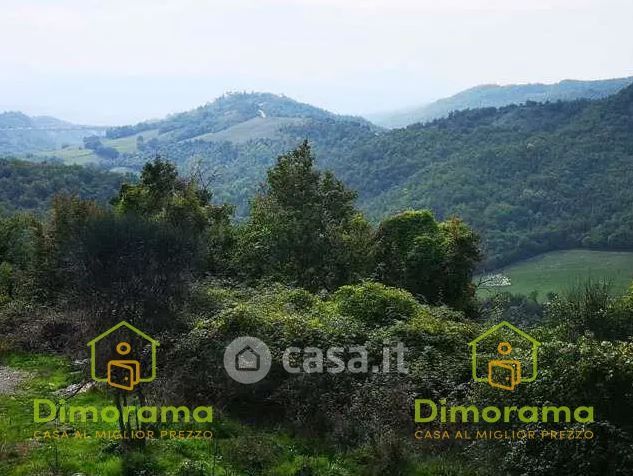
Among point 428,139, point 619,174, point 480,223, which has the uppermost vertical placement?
point 428,139

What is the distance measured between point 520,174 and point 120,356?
3300 inches

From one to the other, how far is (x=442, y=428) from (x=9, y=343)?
10477mm

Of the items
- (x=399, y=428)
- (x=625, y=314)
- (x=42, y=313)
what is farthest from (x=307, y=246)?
(x=399, y=428)

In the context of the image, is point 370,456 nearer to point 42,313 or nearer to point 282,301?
point 282,301

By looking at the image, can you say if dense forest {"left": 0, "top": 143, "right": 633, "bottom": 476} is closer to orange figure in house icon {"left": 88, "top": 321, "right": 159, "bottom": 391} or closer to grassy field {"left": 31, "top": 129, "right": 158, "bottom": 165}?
orange figure in house icon {"left": 88, "top": 321, "right": 159, "bottom": 391}

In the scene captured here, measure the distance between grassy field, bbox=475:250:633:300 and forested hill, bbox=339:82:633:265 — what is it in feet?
7.12

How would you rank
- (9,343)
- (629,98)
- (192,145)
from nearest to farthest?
(9,343) < (629,98) < (192,145)

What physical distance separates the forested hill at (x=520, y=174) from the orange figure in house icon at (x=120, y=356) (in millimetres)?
57879

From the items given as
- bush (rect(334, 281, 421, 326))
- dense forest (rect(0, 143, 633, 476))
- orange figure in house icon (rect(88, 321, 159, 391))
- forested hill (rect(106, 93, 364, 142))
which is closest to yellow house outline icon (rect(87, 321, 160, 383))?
orange figure in house icon (rect(88, 321, 159, 391))

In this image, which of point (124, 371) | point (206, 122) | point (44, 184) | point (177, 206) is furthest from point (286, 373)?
point (206, 122)

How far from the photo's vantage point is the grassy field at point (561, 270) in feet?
168

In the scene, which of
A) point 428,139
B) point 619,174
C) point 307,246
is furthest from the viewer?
point 428,139

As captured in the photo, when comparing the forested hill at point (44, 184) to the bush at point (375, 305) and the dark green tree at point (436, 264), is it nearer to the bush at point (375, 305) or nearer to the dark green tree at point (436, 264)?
the dark green tree at point (436, 264)

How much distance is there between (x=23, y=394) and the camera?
992 centimetres
